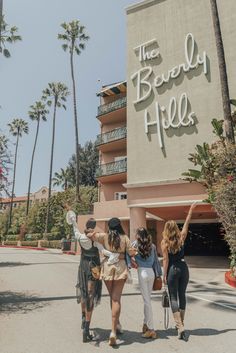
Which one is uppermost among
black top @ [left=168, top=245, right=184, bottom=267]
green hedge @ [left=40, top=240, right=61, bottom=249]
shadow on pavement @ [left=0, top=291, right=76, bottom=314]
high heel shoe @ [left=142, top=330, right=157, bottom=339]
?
green hedge @ [left=40, top=240, right=61, bottom=249]

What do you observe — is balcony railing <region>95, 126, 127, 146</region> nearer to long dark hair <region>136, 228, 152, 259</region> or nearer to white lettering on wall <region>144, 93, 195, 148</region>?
white lettering on wall <region>144, 93, 195, 148</region>

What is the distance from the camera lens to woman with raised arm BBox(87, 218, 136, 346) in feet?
18.7

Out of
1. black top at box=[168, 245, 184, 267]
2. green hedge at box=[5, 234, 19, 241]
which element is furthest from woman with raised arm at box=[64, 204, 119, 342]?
green hedge at box=[5, 234, 19, 241]

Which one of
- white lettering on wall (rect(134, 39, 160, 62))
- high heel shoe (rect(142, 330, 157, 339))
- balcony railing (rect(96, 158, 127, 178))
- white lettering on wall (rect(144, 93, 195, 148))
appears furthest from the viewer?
balcony railing (rect(96, 158, 127, 178))

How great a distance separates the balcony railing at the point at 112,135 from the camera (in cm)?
2928

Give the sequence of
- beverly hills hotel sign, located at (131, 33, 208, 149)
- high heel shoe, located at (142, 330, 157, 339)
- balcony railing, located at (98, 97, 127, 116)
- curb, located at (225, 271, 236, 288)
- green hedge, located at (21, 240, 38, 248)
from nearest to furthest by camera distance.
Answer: high heel shoe, located at (142, 330, 157, 339)
curb, located at (225, 271, 236, 288)
beverly hills hotel sign, located at (131, 33, 208, 149)
balcony railing, located at (98, 97, 127, 116)
green hedge, located at (21, 240, 38, 248)

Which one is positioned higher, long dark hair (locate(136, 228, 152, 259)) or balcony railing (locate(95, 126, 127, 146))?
balcony railing (locate(95, 126, 127, 146))

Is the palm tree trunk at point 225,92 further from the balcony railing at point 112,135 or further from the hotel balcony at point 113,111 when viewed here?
the hotel balcony at point 113,111

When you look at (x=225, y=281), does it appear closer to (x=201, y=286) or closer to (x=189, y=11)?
(x=201, y=286)

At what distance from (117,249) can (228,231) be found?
889cm

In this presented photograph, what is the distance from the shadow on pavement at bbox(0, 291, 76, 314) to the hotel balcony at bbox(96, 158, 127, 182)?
18514 millimetres

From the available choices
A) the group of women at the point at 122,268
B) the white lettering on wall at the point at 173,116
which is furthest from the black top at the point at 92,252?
the white lettering on wall at the point at 173,116

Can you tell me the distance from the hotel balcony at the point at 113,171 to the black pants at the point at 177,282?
21.9 metres

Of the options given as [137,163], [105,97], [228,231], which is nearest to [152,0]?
[137,163]
